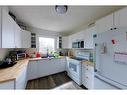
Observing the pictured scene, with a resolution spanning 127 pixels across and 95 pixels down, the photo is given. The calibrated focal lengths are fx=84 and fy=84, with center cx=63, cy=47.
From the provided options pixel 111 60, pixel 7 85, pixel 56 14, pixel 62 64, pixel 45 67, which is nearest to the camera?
pixel 7 85

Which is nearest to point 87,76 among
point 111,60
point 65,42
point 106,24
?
point 111,60

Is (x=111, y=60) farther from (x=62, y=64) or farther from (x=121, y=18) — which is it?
(x=62, y=64)

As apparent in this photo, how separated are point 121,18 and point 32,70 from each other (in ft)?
9.68

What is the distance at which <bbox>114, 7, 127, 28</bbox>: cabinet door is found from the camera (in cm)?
130

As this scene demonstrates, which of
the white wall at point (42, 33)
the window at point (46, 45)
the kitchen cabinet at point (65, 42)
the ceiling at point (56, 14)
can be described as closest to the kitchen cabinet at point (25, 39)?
the ceiling at point (56, 14)

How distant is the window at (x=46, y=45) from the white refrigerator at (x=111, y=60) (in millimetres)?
2950

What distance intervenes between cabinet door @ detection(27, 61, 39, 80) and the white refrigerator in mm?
2224

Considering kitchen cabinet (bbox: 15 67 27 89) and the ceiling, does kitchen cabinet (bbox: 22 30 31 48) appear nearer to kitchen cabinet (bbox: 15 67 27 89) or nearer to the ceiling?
the ceiling

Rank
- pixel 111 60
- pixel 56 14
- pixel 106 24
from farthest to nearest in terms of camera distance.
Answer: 1. pixel 56 14
2. pixel 106 24
3. pixel 111 60

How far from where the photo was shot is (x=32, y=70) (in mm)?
3029

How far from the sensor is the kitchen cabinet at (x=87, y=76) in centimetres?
223

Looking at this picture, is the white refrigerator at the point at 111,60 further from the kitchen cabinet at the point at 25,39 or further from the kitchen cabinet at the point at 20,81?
the kitchen cabinet at the point at 25,39

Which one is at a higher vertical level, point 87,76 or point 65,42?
point 65,42
